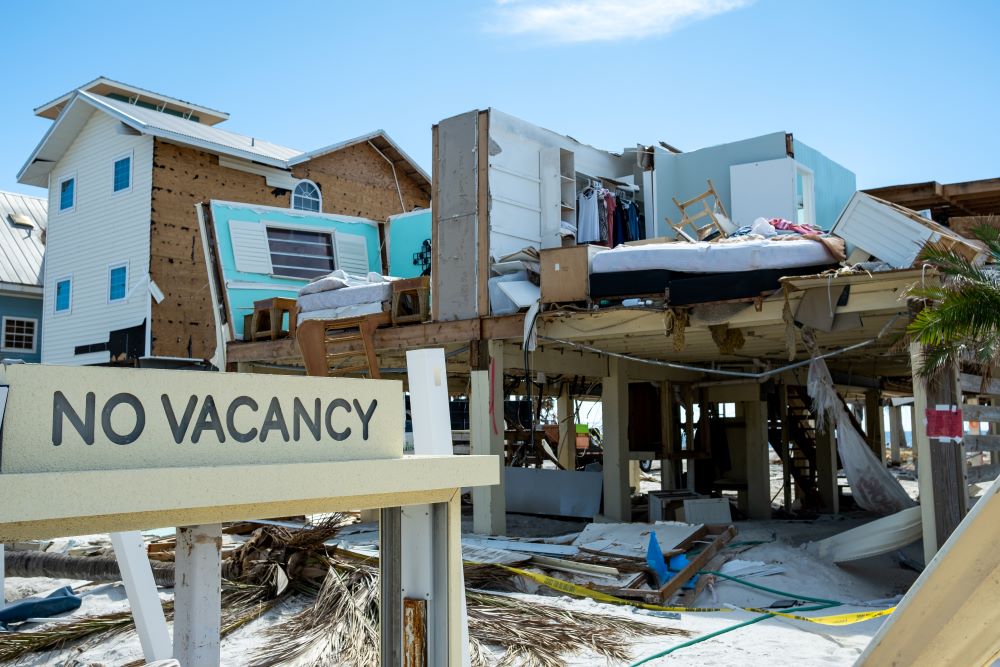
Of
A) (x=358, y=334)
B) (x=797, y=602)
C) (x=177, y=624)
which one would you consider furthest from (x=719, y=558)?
(x=177, y=624)

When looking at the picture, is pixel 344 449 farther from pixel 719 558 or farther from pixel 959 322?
pixel 719 558

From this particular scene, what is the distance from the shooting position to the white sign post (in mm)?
3281

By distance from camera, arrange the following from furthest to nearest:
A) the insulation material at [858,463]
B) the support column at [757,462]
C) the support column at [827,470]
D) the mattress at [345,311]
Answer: the support column at [827,470], the support column at [757,462], the mattress at [345,311], the insulation material at [858,463]

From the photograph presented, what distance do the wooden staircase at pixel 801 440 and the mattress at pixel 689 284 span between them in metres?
9.41

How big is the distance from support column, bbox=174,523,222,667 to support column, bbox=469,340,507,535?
9198mm

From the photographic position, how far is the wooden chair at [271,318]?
17250 mm

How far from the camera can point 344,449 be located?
425 centimetres

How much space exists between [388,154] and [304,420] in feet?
75.4

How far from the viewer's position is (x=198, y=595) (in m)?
4.84

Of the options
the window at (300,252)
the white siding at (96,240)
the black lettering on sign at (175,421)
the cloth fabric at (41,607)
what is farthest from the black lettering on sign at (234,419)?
the white siding at (96,240)

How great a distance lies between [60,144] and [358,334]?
13153 mm

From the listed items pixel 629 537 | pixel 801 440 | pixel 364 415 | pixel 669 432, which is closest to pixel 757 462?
pixel 669 432

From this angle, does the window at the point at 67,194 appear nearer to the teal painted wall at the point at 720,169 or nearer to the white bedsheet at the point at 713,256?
the teal painted wall at the point at 720,169

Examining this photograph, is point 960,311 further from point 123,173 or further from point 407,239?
point 123,173
